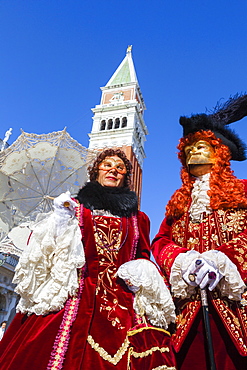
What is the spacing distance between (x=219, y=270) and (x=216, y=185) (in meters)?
0.87

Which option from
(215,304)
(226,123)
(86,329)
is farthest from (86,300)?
(226,123)

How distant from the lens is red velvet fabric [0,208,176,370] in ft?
5.87

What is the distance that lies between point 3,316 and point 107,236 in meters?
19.5

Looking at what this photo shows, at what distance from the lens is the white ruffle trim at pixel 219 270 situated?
216cm

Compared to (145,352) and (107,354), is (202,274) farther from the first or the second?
(107,354)

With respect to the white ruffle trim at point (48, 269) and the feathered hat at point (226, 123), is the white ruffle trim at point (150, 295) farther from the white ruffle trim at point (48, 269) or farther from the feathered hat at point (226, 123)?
the feathered hat at point (226, 123)

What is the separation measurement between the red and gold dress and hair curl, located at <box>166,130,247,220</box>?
0.32 feet

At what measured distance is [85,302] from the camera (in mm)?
2072

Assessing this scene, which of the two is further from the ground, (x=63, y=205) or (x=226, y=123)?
(x=226, y=123)

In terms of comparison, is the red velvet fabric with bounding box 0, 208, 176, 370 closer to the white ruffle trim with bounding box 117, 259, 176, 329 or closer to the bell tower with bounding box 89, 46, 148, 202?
the white ruffle trim with bounding box 117, 259, 176, 329

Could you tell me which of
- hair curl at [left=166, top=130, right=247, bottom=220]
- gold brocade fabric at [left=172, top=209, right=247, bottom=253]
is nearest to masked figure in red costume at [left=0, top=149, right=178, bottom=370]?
gold brocade fabric at [left=172, top=209, right=247, bottom=253]

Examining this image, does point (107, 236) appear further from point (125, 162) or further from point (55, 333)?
point (125, 162)

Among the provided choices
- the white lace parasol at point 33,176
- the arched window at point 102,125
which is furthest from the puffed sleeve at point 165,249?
the arched window at point 102,125

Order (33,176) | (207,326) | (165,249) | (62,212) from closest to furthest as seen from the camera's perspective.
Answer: (207,326), (62,212), (165,249), (33,176)
